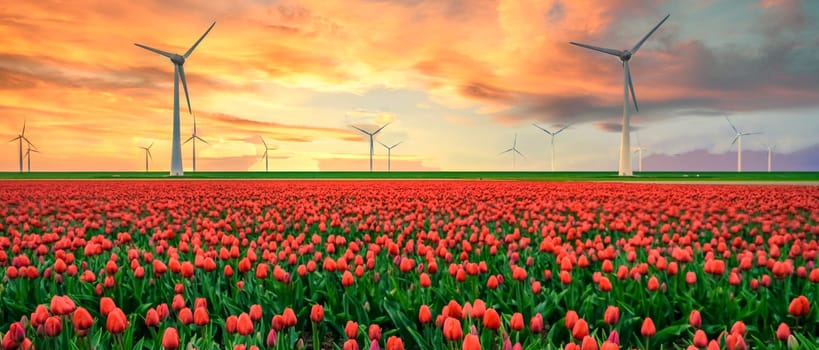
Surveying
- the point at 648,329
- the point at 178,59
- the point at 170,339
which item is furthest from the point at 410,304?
the point at 178,59

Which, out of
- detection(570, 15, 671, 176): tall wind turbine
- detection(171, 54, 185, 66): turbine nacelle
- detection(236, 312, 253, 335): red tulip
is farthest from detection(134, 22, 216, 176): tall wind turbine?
detection(236, 312, 253, 335): red tulip

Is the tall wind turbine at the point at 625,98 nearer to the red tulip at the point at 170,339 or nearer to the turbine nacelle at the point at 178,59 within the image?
the turbine nacelle at the point at 178,59

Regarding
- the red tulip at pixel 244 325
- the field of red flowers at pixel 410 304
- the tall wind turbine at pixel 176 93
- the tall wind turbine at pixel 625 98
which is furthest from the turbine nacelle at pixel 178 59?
the red tulip at pixel 244 325

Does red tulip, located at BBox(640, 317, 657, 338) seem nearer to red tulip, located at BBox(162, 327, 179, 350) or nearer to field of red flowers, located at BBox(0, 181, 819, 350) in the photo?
field of red flowers, located at BBox(0, 181, 819, 350)

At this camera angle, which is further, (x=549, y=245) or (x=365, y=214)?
(x=365, y=214)

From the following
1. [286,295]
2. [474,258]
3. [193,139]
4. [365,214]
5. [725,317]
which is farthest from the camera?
[193,139]

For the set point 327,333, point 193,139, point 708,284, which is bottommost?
point 327,333

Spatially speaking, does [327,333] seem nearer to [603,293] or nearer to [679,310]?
[603,293]

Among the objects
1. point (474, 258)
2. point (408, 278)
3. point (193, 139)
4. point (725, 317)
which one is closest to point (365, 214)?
point (474, 258)

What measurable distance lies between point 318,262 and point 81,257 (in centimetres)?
395

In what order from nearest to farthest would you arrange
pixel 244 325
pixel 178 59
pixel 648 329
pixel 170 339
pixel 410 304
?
1. pixel 170 339
2. pixel 244 325
3. pixel 648 329
4. pixel 410 304
5. pixel 178 59

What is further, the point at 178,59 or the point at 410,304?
the point at 178,59

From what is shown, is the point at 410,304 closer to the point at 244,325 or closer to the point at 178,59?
the point at 244,325

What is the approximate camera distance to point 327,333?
17.1 feet
